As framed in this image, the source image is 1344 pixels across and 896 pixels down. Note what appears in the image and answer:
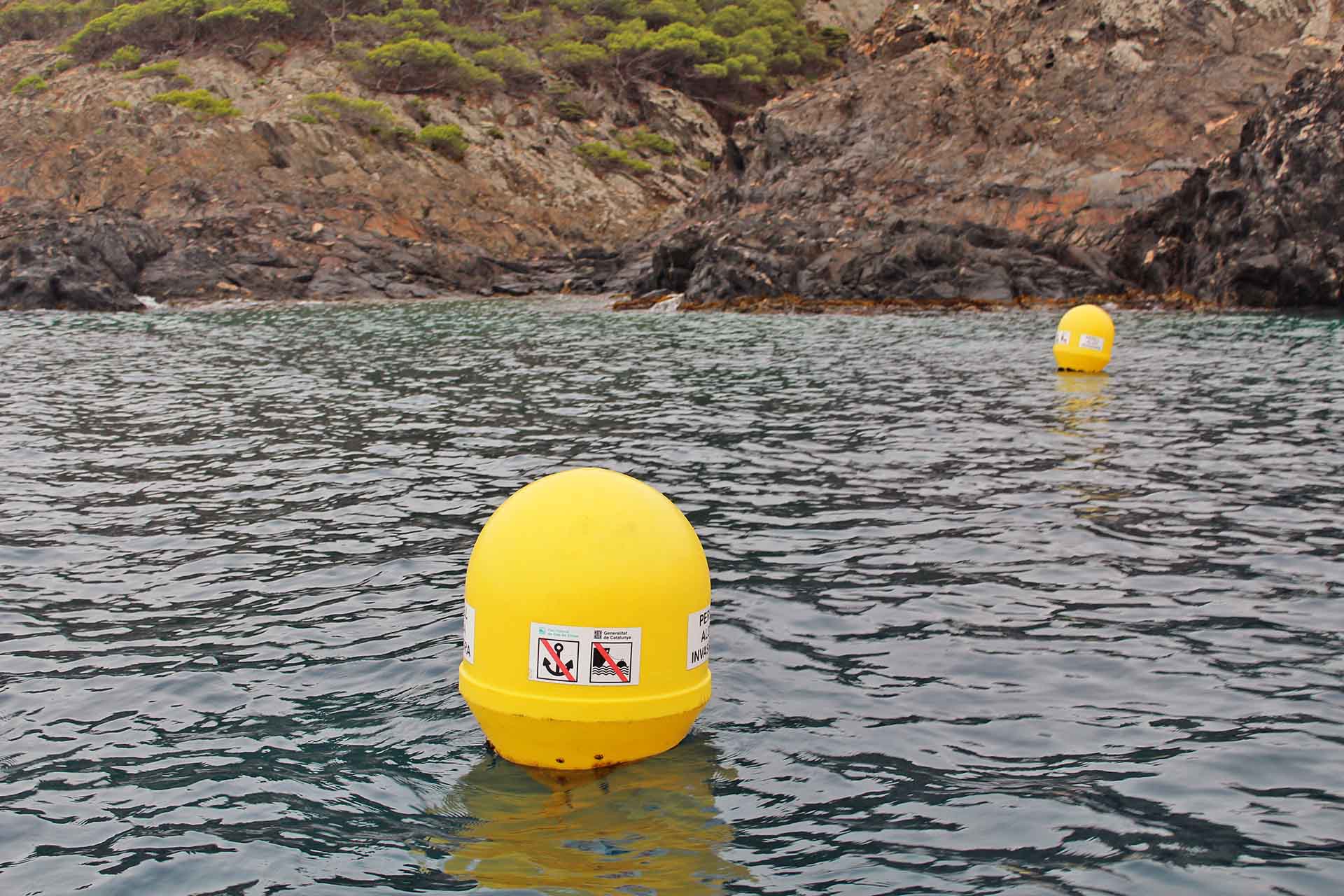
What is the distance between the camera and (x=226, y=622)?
31.1 feet

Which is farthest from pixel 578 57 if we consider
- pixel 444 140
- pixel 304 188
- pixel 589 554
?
pixel 589 554

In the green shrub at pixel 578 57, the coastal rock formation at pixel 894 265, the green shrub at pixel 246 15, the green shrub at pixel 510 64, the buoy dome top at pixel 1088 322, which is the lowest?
the buoy dome top at pixel 1088 322

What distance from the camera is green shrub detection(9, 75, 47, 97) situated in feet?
248

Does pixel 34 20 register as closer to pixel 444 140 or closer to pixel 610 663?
pixel 444 140

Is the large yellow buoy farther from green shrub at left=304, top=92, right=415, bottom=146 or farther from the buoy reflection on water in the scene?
green shrub at left=304, top=92, right=415, bottom=146

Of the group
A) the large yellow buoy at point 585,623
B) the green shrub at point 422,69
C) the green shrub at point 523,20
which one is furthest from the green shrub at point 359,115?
the large yellow buoy at point 585,623

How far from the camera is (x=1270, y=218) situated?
4109cm

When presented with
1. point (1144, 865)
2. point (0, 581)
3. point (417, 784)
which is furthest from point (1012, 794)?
point (0, 581)

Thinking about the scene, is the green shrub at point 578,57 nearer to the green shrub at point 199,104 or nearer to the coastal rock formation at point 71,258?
the green shrub at point 199,104

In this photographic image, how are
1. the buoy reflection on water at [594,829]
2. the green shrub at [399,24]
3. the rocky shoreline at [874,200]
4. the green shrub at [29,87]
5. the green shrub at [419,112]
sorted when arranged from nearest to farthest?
1. the buoy reflection on water at [594,829]
2. the rocky shoreline at [874,200]
3. the green shrub at [29,87]
4. the green shrub at [419,112]
5. the green shrub at [399,24]

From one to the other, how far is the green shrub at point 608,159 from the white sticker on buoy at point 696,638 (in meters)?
76.1

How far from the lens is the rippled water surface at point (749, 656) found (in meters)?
5.93

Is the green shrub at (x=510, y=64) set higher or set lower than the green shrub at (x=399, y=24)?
lower

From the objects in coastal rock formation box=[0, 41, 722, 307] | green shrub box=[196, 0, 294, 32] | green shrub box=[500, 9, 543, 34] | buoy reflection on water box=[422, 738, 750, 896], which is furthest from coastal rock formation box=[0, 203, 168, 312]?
buoy reflection on water box=[422, 738, 750, 896]
